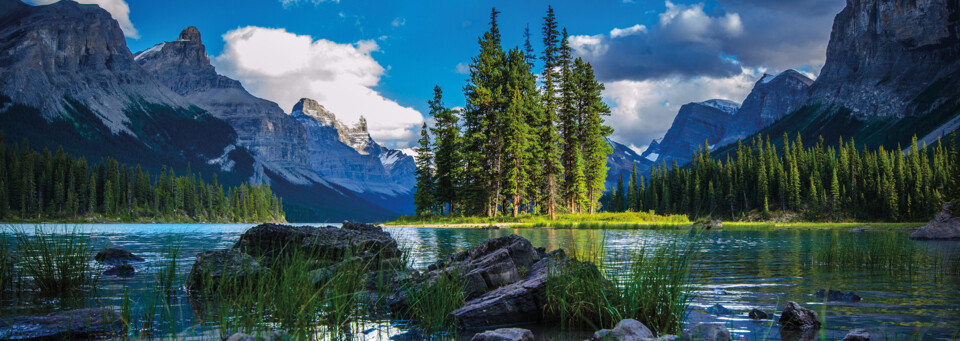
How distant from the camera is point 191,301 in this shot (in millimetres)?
10062

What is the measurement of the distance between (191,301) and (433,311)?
5119 millimetres

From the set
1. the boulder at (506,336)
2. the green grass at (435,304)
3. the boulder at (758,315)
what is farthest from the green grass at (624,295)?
the green grass at (435,304)

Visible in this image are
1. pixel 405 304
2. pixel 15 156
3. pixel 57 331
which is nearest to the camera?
pixel 57 331

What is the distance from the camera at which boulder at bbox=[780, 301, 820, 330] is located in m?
7.71

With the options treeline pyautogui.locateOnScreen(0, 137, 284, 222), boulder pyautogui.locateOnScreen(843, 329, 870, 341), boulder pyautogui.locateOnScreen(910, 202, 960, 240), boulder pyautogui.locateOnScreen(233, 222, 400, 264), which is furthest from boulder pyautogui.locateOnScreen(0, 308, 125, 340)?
treeline pyautogui.locateOnScreen(0, 137, 284, 222)

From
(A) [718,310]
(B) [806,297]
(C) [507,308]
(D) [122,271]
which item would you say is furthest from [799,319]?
(D) [122,271]

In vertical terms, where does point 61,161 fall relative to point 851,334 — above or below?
above

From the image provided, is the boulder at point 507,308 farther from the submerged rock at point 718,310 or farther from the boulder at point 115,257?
the boulder at point 115,257

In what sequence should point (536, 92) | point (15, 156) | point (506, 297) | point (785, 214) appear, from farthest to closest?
1. point (15, 156)
2. point (785, 214)
3. point (536, 92)
4. point (506, 297)

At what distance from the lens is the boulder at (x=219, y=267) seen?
33.7ft

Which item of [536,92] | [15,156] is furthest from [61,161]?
[536,92]

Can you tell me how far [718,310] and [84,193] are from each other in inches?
5648

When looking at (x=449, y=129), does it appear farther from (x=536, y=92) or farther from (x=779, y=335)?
(x=779, y=335)

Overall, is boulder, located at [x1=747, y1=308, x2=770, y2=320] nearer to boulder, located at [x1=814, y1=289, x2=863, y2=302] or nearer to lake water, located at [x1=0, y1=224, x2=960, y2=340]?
lake water, located at [x1=0, y1=224, x2=960, y2=340]
